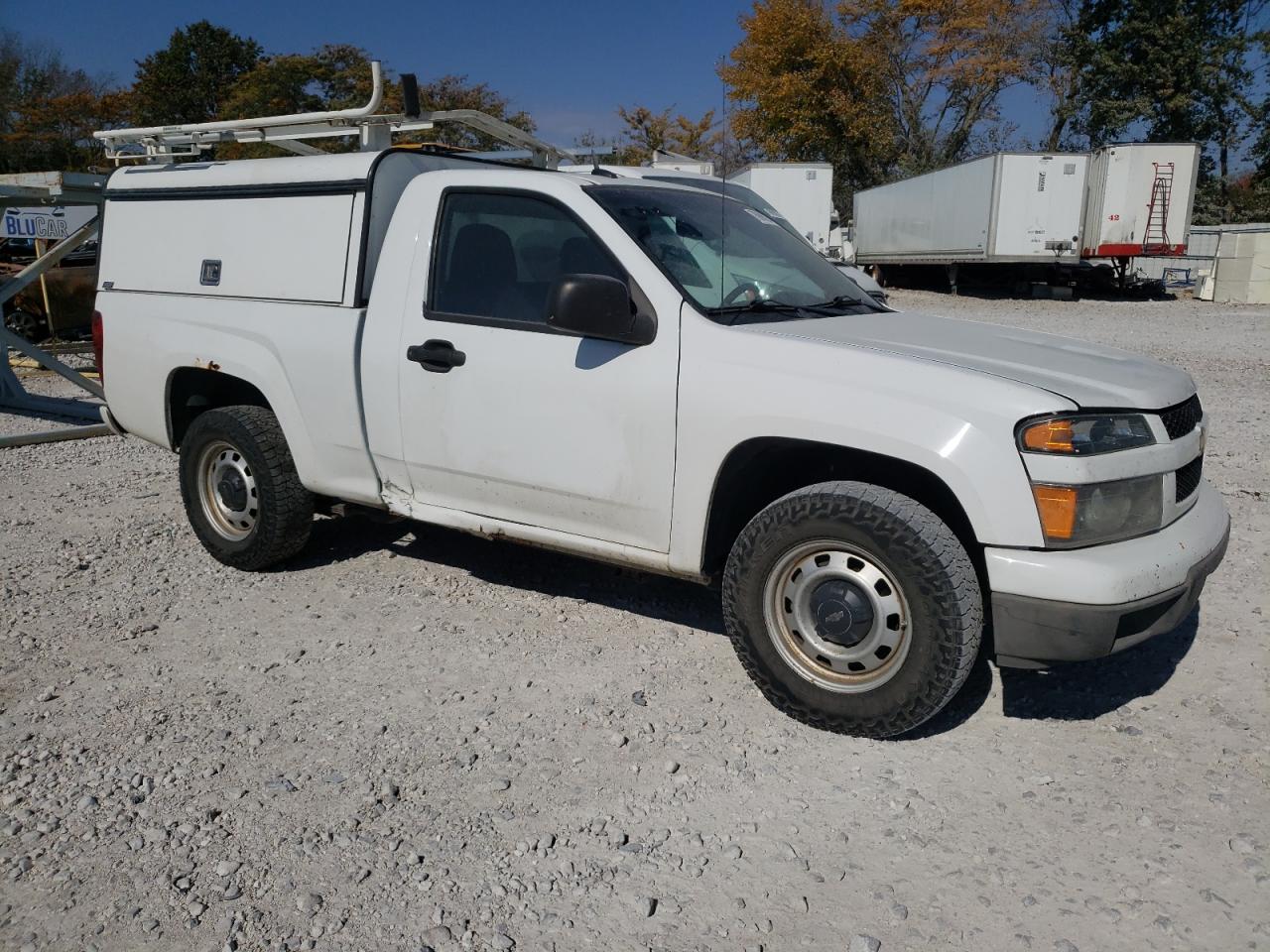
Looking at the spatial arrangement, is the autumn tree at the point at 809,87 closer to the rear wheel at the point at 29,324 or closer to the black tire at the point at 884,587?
the rear wheel at the point at 29,324

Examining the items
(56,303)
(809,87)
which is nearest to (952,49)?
(809,87)

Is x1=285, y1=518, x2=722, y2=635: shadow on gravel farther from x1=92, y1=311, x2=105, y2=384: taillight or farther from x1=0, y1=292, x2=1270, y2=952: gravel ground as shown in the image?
x1=92, y1=311, x2=105, y2=384: taillight

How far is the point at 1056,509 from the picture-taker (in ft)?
10.1

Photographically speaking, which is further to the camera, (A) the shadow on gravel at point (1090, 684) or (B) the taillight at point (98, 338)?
(B) the taillight at point (98, 338)

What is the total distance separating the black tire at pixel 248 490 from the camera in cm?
497

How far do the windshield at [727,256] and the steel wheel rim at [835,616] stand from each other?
1010mm

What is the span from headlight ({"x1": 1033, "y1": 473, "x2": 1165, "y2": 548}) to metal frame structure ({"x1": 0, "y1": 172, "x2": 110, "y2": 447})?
789 cm

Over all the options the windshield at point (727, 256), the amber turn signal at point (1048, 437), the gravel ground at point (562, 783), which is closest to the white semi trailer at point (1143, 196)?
the gravel ground at point (562, 783)

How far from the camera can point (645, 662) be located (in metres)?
4.20

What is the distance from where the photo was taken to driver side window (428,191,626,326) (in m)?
4.10

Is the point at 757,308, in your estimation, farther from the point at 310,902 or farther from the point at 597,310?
the point at 310,902

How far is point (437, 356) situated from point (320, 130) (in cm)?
178

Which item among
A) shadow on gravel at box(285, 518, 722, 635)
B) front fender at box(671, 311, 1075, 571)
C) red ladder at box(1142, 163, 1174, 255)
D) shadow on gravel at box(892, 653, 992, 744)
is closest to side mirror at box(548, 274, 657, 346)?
front fender at box(671, 311, 1075, 571)

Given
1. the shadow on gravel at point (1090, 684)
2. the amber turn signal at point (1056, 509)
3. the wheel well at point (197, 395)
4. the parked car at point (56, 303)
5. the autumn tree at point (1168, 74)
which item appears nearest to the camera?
the amber turn signal at point (1056, 509)
